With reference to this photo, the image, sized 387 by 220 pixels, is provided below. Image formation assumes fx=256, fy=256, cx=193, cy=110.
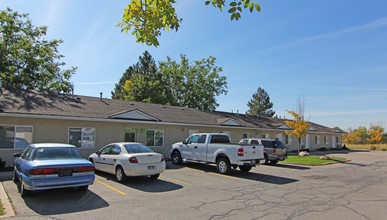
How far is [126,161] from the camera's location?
943 centimetres

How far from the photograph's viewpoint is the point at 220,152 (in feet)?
41.3

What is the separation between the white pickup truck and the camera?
12.0 meters

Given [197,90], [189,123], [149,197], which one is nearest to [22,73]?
[189,123]

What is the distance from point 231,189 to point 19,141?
11596 mm

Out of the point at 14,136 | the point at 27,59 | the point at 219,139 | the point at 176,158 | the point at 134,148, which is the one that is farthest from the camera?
the point at 27,59

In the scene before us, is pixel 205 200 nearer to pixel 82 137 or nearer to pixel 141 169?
pixel 141 169

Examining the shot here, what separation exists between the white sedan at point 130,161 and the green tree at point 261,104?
239 feet

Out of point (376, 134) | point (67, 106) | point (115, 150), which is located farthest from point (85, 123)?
point (376, 134)

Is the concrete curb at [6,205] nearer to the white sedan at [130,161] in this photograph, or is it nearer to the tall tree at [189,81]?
the white sedan at [130,161]

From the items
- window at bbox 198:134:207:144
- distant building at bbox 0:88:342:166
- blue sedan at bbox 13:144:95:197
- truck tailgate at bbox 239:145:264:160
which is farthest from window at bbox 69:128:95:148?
truck tailgate at bbox 239:145:264:160

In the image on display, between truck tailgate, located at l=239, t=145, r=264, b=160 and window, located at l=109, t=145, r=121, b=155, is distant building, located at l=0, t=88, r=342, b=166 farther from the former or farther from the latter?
truck tailgate, located at l=239, t=145, r=264, b=160

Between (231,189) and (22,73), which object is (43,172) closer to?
(231,189)

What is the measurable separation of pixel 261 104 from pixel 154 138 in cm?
6667

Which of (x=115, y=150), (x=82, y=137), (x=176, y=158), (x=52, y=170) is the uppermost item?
(x=82, y=137)
